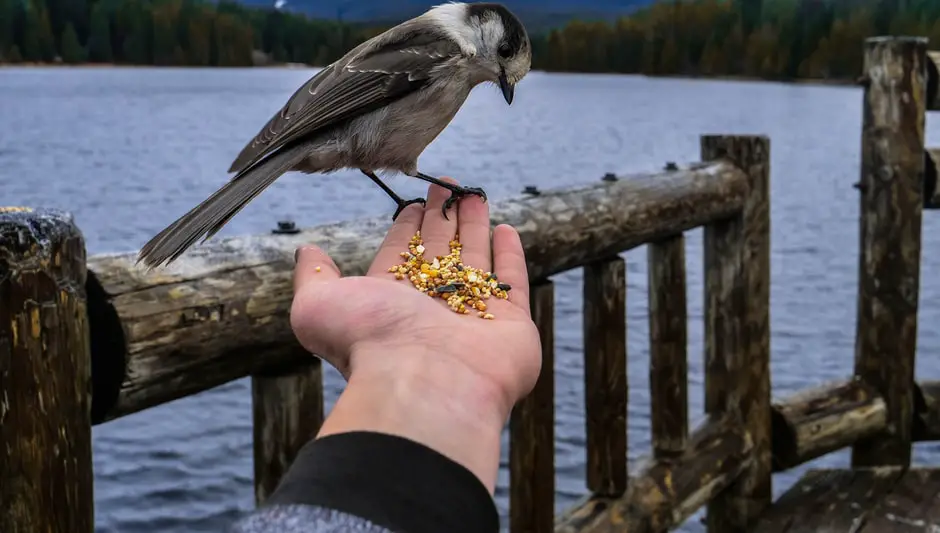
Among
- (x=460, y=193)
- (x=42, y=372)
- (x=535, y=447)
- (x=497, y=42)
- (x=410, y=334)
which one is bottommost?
(x=535, y=447)

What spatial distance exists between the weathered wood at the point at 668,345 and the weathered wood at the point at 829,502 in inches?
21.7

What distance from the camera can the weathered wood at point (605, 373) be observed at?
373cm

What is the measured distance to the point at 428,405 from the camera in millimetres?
1346

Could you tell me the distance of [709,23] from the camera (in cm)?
2555

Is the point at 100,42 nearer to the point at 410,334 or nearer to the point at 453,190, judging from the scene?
the point at 453,190

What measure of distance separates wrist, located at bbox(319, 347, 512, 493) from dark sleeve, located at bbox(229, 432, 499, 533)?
6 cm

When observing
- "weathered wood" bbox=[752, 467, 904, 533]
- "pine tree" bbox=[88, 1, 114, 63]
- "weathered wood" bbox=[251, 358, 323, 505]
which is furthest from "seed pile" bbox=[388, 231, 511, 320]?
"pine tree" bbox=[88, 1, 114, 63]

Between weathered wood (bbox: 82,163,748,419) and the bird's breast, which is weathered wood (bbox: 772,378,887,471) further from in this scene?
the bird's breast

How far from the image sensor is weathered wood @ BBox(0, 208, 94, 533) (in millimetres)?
1846

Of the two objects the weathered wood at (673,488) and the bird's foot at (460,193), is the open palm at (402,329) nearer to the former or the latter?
the bird's foot at (460,193)

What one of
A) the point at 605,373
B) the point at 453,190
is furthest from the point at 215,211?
the point at 605,373

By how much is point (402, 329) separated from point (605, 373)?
228cm

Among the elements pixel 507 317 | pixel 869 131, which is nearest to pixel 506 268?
pixel 507 317

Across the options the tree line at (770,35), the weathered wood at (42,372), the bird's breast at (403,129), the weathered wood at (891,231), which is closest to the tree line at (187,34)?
the bird's breast at (403,129)
